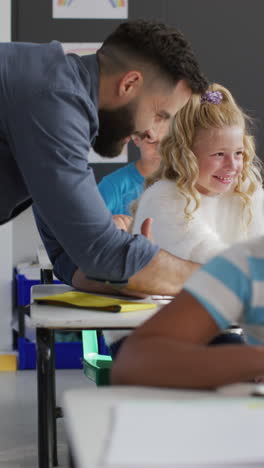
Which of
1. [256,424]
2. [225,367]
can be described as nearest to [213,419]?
[256,424]

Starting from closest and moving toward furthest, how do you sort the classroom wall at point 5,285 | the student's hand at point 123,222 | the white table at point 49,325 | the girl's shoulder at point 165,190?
the white table at point 49,325 < the girl's shoulder at point 165,190 < the student's hand at point 123,222 < the classroom wall at point 5,285

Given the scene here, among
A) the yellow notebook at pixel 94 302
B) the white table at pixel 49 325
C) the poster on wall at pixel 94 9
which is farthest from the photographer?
the poster on wall at pixel 94 9

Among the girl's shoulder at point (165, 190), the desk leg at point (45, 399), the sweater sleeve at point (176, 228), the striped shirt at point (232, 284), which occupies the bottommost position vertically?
the desk leg at point (45, 399)

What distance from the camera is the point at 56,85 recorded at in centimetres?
190

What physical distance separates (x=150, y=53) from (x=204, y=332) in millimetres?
1245

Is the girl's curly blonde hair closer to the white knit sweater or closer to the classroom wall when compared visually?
the white knit sweater

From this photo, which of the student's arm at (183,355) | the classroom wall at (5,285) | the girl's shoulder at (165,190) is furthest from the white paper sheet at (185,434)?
the classroom wall at (5,285)

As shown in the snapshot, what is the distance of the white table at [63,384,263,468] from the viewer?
693 millimetres

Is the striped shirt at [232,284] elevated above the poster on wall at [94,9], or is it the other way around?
the poster on wall at [94,9]

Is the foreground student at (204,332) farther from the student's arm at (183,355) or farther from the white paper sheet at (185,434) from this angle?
the white paper sheet at (185,434)

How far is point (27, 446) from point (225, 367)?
2.17 metres

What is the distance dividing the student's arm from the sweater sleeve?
1.41 m

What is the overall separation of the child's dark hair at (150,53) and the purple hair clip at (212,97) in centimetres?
61

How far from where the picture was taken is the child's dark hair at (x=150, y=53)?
206 centimetres
